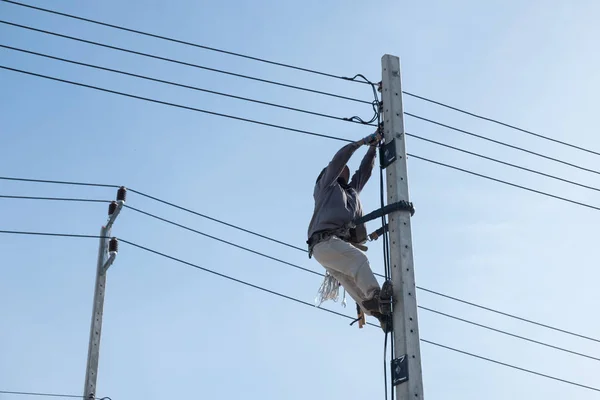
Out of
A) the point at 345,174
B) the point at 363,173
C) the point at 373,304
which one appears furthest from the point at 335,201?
the point at 373,304

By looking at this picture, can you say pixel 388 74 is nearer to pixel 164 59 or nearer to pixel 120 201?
pixel 164 59

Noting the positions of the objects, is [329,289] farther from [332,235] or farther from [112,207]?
[112,207]

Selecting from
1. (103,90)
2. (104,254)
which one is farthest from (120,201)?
(103,90)

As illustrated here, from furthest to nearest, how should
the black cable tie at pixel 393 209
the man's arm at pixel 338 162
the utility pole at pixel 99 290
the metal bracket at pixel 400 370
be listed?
the utility pole at pixel 99 290
the man's arm at pixel 338 162
the black cable tie at pixel 393 209
the metal bracket at pixel 400 370

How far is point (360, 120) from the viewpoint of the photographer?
28.4ft

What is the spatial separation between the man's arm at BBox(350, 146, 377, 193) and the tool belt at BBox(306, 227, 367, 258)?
27.6 inches

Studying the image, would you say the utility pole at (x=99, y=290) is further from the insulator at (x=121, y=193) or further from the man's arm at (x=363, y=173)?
the man's arm at (x=363, y=173)

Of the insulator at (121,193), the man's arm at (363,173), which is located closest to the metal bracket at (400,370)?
the man's arm at (363,173)

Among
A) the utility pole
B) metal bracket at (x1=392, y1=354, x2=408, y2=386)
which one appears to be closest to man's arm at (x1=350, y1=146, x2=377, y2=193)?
metal bracket at (x1=392, y1=354, x2=408, y2=386)

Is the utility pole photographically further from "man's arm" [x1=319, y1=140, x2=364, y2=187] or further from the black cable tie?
the black cable tie

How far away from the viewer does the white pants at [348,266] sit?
7.67 metres

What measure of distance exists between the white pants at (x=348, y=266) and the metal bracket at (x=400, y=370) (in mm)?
687

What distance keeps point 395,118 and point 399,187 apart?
0.71 meters

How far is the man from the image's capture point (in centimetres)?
771
